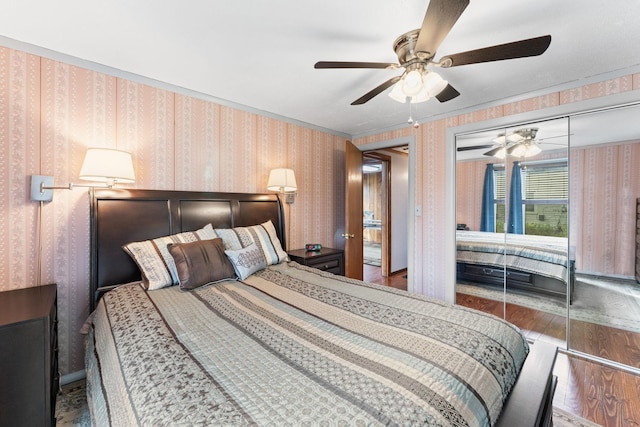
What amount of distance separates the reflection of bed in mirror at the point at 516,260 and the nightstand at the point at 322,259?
1392mm

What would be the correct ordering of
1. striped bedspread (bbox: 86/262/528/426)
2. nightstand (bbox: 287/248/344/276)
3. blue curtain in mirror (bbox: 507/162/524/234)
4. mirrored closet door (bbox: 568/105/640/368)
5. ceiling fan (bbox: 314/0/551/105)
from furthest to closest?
nightstand (bbox: 287/248/344/276), blue curtain in mirror (bbox: 507/162/524/234), mirrored closet door (bbox: 568/105/640/368), ceiling fan (bbox: 314/0/551/105), striped bedspread (bbox: 86/262/528/426)

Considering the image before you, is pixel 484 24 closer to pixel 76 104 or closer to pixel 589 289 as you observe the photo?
pixel 589 289

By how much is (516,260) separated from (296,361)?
2.94 metres

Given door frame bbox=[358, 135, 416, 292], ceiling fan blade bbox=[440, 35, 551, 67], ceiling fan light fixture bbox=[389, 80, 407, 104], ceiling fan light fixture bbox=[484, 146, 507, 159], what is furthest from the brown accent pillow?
ceiling fan light fixture bbox=[484, 146, 507, 159]

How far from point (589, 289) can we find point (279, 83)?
350 cm

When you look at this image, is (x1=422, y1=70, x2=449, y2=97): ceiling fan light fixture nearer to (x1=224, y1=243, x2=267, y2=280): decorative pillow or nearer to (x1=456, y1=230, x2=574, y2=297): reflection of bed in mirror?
(x1=224, y1=243, x2=267, y2=280): decorative pillow

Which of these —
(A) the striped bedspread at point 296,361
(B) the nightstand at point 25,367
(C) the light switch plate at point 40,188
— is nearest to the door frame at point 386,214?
(A) the striped bedspread at point 296,361

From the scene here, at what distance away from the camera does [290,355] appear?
1.12 metres

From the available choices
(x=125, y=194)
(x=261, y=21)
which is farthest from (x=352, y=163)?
(x=125, y=194)

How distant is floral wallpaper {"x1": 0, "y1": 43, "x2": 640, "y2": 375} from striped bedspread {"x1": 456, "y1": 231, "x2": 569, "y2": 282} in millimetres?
316

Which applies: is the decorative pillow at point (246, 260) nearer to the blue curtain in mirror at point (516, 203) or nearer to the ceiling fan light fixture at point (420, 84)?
the ceiling fan light fixture at point (420, 84)

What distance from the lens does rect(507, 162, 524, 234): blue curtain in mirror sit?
2895 mm

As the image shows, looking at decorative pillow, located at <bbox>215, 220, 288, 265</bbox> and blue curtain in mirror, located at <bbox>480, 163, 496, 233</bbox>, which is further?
blue curtain in mirror, located at <bbox>480, 163, 496, 233</bbox>

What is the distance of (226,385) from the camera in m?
0.93
